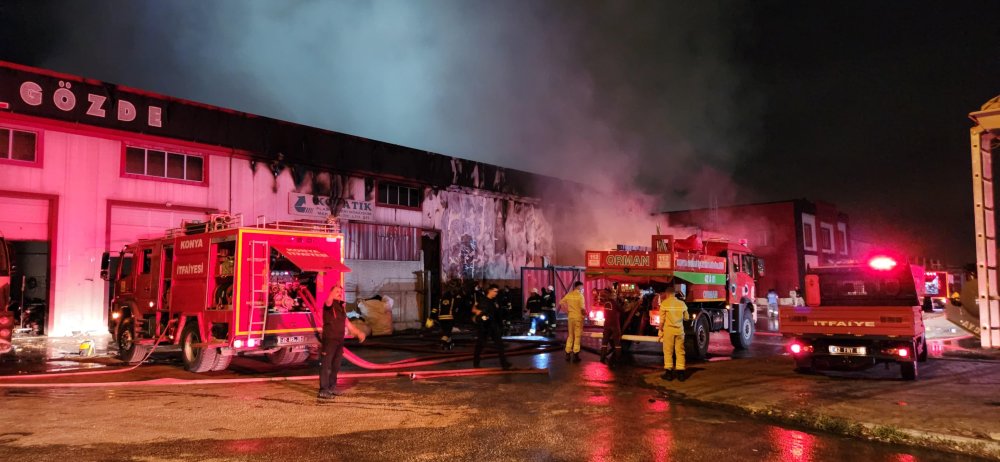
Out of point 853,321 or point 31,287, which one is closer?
point 853,321

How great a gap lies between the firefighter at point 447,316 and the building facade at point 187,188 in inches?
210

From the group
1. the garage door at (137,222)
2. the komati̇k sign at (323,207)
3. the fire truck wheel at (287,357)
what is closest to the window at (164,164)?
the garage door at (137,222)

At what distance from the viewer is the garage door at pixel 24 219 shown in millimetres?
15453

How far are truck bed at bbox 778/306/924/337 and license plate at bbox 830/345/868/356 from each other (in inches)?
9.0

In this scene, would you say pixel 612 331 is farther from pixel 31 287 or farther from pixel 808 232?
pixel 808 232

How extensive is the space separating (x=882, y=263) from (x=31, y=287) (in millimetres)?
20233

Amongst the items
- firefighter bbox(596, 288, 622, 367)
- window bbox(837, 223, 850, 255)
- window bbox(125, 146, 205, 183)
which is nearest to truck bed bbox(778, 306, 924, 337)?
firefighter bbox(596, 288, 622, 367)

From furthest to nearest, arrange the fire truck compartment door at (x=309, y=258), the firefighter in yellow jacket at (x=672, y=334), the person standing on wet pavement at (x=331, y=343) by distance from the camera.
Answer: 1. the fire truck compartment door at (x=309, y=258)
2. the firefighter in yellow jacket at (x=672, y=334)
3. the person standing on wet pavement at (x=331, y=343)

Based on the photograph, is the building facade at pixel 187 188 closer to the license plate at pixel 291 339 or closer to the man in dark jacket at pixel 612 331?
the license plate at pixel 291 339

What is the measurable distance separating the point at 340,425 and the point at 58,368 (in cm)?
812

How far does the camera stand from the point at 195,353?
34.4 ft

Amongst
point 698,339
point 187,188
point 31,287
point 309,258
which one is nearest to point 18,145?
point 31,287

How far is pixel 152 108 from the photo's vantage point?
1752cm

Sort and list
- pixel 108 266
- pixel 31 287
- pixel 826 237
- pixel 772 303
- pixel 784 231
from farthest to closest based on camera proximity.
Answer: pixel 826 237 < pixel 784 231 < pixel 772 303 < pixel 31 287 < pixel 108 266
